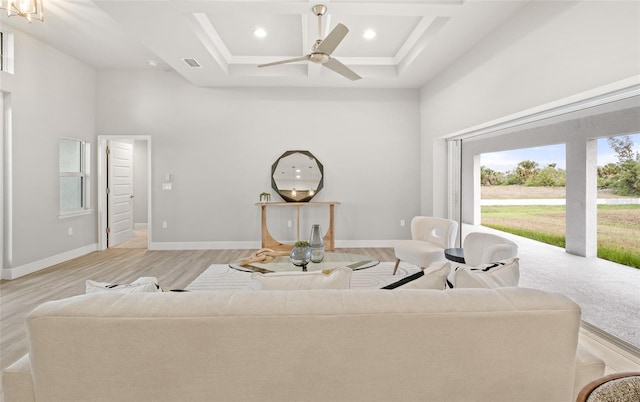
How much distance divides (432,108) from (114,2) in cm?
428

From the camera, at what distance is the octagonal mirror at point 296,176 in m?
5.82

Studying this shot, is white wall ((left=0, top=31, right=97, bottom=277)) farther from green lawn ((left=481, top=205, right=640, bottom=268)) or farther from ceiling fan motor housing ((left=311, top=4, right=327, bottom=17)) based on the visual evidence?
green lawn ((left=481, top=205, right=640, bottom=268))

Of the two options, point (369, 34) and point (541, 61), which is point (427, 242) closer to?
point (541, 61)

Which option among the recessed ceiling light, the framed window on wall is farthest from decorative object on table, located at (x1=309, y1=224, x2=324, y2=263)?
the framed window on wall

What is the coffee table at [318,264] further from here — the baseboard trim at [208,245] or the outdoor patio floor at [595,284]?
the baseboard trim at [208,245]

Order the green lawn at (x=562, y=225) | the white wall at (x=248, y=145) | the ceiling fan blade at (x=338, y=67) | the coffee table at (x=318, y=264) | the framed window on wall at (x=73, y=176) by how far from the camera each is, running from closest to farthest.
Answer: the green lawn at (x=562, y=225) < the coffee table at (x=318, y=264) < the ceiling fan blade at (x=338, y=67) < the framed window on wall at (x=73, y=176) < the white wall at (x=248, y=145)

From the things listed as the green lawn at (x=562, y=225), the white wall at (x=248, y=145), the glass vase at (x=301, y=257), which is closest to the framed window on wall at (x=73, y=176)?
the white wall at (x=248, y=145)

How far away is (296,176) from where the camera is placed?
582 centimetres

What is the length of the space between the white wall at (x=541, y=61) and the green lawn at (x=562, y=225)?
0.76 meters

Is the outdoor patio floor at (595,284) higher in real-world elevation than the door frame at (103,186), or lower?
lower

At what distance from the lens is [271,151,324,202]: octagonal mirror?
5.82 m

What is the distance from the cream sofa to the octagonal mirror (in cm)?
471

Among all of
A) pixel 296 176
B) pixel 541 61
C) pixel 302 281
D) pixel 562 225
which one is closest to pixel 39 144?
pixel 296 176

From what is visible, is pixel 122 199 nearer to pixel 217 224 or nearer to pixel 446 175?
pixel 217 224
